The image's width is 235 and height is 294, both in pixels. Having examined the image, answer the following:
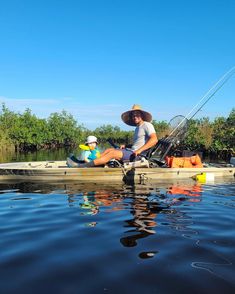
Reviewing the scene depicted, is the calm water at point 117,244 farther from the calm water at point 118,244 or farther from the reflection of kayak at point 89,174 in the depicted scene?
the reflection of kayak at point 89,174

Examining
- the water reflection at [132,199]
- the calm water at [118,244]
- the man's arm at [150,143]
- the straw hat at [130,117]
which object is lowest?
the calm water at [118,244]

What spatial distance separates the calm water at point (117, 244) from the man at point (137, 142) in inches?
93.2

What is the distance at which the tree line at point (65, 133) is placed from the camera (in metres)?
26.6

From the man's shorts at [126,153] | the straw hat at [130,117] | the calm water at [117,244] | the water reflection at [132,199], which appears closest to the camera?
the calm water at [117,244]

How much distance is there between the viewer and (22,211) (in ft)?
18.9

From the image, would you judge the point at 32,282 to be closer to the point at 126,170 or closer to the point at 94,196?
the point at 94,196

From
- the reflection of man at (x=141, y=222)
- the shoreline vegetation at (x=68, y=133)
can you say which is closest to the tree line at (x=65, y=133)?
the shoreline vegetation at (x=68, y=133)

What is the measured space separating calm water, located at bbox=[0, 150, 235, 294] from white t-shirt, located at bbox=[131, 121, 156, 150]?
2711 mm

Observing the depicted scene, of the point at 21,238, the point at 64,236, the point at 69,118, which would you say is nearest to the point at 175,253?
the point at 64,236

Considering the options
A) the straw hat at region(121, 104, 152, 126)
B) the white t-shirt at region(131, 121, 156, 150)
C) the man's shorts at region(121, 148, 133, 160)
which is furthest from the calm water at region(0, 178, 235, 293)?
the straw hat at region(121, 104, 152, 126)

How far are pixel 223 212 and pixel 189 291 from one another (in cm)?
314

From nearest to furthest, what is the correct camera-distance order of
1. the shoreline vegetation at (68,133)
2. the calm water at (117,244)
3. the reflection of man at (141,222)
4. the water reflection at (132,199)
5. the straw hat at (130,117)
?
the calm water at (117,244)
the reflection of man at (141,222)
the water reflection at (132,199)
the straw hat at (130,117)
the shoreline vegetation at (68,133)

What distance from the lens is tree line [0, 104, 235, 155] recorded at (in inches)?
1047

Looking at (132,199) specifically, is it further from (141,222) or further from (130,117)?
(130,117)
